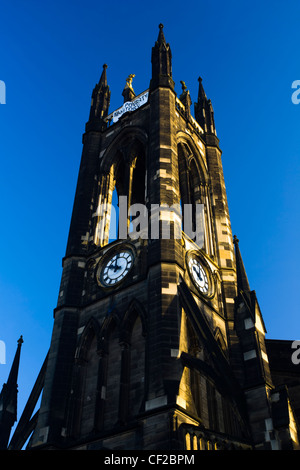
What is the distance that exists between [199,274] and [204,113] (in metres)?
13.3

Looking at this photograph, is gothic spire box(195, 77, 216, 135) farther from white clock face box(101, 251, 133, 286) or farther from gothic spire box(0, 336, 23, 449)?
gothic spire box(0, 336, 23, 449)

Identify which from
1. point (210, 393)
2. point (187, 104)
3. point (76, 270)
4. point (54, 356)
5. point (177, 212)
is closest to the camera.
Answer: point (210, 393)

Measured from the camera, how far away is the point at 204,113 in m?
32.5

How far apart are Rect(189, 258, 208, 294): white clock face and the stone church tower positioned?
0.20 feet

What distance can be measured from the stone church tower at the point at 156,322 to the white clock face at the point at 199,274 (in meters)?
0.06

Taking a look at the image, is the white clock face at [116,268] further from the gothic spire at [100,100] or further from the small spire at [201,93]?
the small spire at [201,93]

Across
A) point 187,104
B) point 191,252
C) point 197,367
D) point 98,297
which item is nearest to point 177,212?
point 191,252

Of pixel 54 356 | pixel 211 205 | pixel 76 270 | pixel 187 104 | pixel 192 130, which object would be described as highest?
pixel 187 104

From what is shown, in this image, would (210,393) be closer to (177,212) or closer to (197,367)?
(197,367)

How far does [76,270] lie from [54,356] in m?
4.06

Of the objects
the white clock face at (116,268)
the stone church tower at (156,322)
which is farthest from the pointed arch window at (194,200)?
the white clock face at (116,268)

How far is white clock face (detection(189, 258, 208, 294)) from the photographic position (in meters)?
21.9

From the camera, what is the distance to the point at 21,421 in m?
21.3
